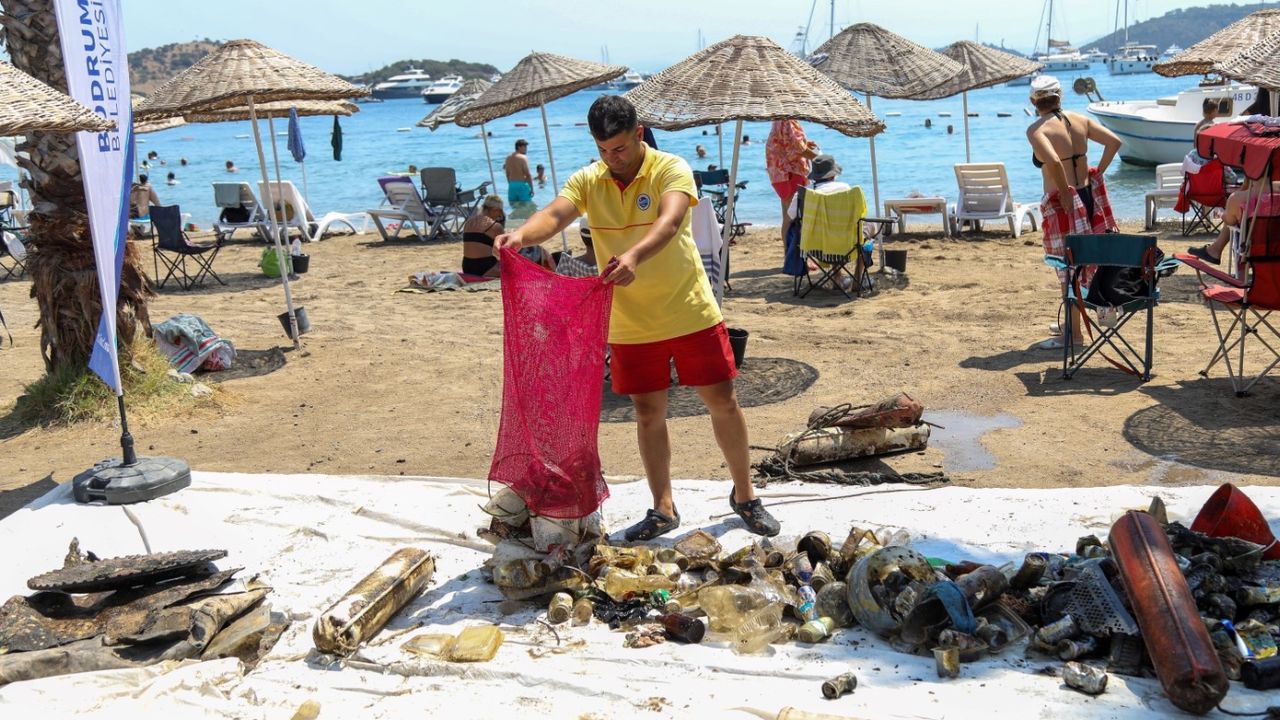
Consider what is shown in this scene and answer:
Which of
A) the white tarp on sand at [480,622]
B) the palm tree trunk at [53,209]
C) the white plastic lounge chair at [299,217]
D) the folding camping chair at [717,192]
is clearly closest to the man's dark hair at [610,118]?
the white tarp on sand at [480,622]

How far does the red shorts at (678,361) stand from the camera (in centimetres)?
439

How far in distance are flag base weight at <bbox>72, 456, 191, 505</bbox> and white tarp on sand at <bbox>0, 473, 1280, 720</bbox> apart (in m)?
0.09

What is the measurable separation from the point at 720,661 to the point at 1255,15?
12.5 metres

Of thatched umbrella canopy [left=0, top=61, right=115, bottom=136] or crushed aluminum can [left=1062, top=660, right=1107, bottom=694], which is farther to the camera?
thatched umbrella canopy [left=0, top=61, right=115, bottom=136]

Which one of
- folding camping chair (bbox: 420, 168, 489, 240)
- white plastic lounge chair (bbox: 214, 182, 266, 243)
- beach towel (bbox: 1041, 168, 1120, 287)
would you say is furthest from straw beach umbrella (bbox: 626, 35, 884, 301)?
white plastic lounge chair (bbox: 214, 182, 266, 243)

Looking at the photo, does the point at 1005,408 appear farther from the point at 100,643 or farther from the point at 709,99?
the point at 100,643

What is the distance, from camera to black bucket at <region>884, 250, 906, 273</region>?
1112 centimetres

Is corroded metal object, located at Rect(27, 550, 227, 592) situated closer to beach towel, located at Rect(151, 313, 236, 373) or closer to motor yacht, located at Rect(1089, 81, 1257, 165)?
beach towel, located at Rect(151, 313, 236, 373)

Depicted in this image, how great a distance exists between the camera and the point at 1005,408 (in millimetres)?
6637

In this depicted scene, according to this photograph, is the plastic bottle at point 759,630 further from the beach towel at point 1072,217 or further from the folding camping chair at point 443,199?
the folding camping chair at point 443,199

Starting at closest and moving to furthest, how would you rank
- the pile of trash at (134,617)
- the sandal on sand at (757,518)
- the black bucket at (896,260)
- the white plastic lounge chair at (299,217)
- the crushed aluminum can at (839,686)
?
the crushed aluminum can at (839,686)
the pile of trash at (134,617)
the sandal on sand at (757,518)
the black bucket at (896,260)
the white plastic lounge chair at (299,217)

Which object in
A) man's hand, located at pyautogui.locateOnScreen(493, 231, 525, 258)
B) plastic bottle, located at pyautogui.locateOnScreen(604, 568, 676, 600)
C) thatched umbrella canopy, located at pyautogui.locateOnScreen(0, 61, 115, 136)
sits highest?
thatched umbrella canopy, located at pyautogui.locateOnScreen(0, 61, 115, 136)

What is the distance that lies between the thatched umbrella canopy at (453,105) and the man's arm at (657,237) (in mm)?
9849

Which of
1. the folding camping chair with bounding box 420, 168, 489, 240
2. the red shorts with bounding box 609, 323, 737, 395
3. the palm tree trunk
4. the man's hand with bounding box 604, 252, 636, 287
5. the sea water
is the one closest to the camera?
the man's hand with bounding box 604, 252, 636, 287
